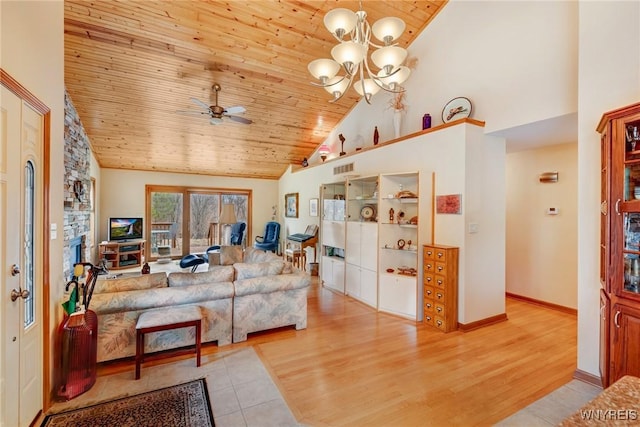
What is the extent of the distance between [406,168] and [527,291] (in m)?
2.84

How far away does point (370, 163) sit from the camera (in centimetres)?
502

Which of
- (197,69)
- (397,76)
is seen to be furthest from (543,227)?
(197,69)

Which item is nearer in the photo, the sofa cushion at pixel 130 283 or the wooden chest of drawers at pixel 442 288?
the sofa cushion at pixel 130 283

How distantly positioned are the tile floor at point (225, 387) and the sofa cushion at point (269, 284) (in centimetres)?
63

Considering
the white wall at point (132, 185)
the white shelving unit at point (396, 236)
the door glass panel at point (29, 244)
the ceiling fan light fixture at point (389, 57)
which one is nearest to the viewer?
the door glass panel at point (29, 244)

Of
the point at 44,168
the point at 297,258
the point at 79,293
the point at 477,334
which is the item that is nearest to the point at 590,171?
the point at 477,334

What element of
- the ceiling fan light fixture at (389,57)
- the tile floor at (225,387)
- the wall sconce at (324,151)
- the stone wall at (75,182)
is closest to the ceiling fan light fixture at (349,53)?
the ceiling fan light fixture at (389,57)

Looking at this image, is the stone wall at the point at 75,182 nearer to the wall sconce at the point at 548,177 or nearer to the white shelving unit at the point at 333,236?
the white shelving unit at the point at 333,236

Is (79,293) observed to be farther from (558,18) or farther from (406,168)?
(558,18)

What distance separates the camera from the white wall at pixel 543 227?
4.07 meters

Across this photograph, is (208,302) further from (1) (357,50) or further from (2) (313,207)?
(2) (313,207)

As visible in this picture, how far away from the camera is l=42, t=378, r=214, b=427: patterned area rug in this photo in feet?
6.31

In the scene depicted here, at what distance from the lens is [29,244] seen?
188 centimetres

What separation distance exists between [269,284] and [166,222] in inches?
240
